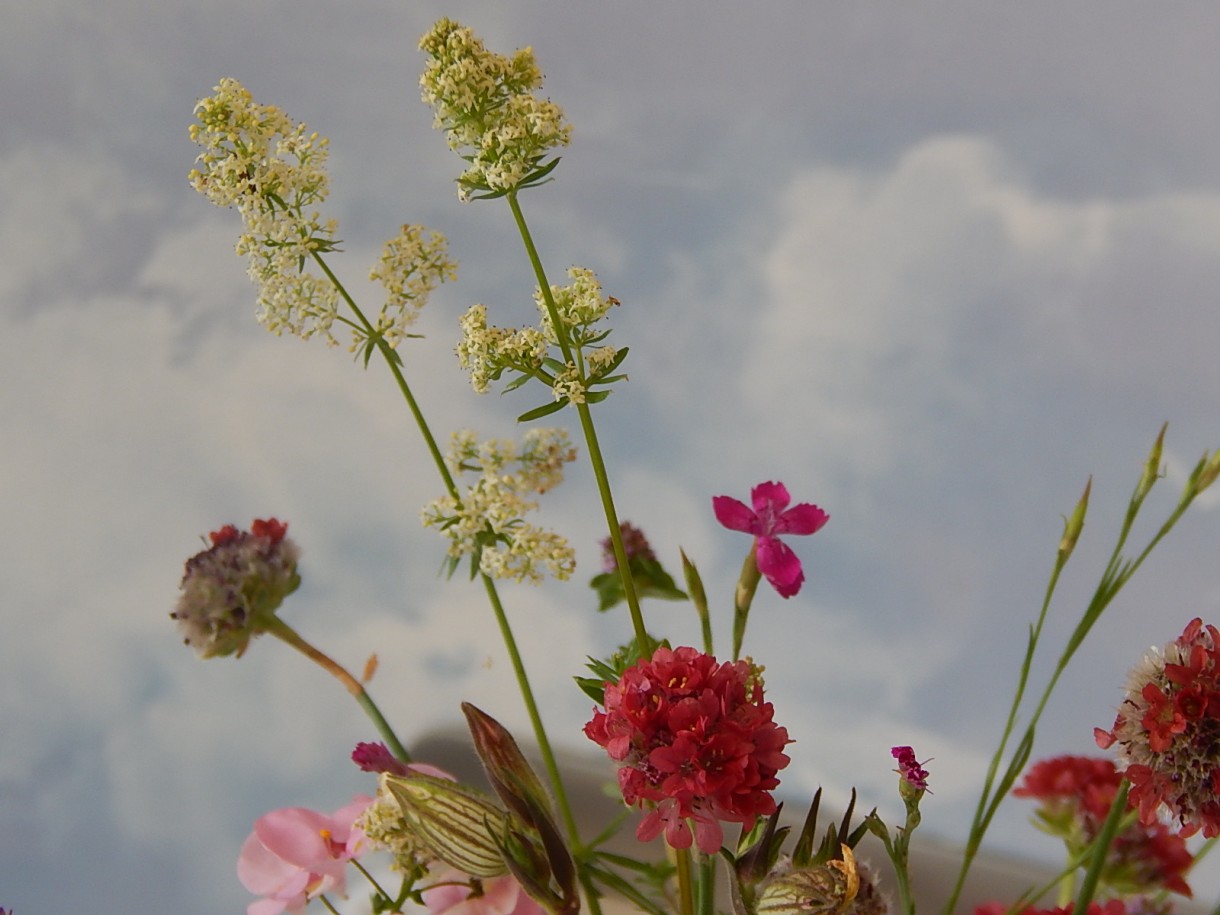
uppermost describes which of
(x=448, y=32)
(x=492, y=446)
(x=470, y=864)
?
(x=448, y=32)

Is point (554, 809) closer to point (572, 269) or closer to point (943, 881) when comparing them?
point (572, 269)

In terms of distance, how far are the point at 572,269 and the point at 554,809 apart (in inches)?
8.0

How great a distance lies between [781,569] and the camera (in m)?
0.51

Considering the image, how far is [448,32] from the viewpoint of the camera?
1.49ft

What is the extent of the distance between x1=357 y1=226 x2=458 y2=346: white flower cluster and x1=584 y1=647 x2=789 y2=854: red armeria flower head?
7.6 inches

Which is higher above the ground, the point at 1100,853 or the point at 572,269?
the point at 572,269

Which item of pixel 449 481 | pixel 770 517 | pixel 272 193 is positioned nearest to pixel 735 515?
pixel 770 517

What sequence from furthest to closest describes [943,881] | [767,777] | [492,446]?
[943,881] → [492,446] → [767,777]

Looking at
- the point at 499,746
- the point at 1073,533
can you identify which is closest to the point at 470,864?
the point at 499,746

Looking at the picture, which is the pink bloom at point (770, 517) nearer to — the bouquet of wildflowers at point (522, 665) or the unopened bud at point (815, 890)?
the bouquet of wildflowers at point (522, 665)

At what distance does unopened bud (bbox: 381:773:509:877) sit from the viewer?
1.44 feet

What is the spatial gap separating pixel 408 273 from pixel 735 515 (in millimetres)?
168

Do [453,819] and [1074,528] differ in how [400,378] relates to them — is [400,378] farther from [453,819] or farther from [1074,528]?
[1074,528]

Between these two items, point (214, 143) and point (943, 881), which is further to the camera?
point (943, 881)
